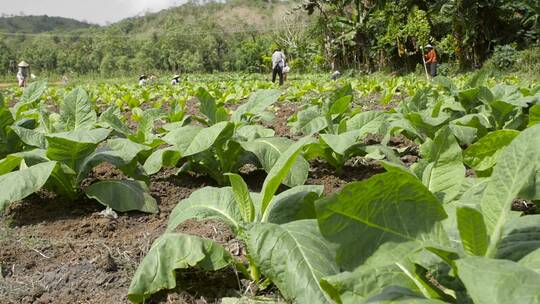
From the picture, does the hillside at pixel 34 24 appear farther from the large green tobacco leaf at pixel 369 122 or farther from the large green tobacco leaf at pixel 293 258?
the large green tobacco leaf at pixel 293 258

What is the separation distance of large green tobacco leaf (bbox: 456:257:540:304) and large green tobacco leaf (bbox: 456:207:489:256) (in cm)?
13

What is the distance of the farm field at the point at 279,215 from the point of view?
3.43ft

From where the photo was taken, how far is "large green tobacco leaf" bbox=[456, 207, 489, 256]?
39.5 inches

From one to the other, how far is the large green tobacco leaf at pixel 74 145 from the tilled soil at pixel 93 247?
0.93 ft

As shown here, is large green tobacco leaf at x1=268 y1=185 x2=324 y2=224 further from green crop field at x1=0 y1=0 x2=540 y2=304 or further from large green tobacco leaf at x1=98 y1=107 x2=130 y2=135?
large green tobacco leaf at x1=98 y1=107 x2=130 y2=135

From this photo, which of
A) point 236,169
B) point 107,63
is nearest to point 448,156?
point 236,169

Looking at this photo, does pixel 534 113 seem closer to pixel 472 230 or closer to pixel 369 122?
pixel 369 122

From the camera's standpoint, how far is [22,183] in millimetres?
2221

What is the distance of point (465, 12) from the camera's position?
21578 mm

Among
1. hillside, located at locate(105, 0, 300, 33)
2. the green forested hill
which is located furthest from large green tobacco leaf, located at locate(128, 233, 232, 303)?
hillside, located at locate(105, 0, 300, 33)

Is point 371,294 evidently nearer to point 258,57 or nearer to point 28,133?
point 28,133

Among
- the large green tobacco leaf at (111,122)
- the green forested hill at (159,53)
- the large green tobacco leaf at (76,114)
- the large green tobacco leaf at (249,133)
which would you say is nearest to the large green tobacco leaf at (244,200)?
the large green tobacco leaf at (249,133)

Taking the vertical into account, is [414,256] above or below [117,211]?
above

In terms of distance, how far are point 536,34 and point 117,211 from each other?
934 inches
